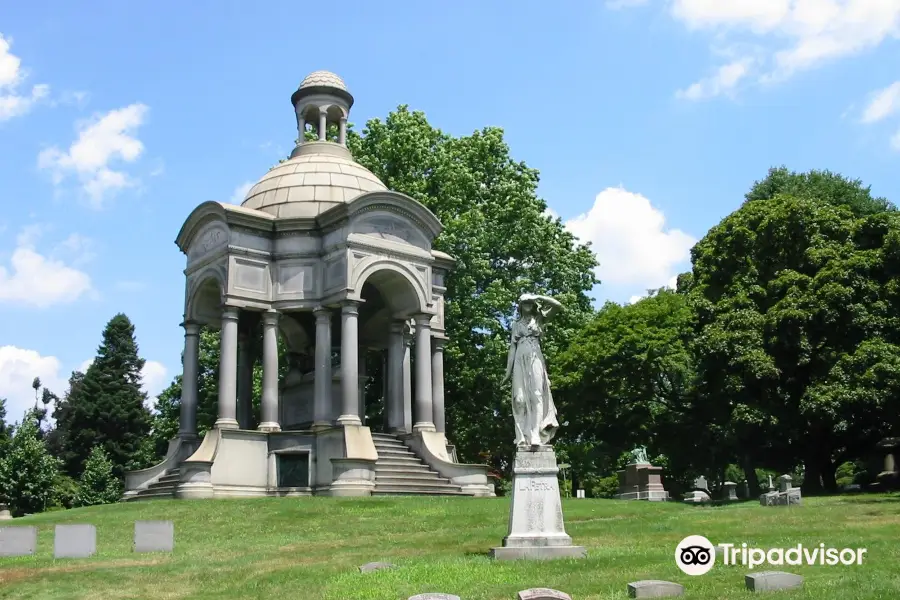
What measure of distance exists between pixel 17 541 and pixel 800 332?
2607 cm

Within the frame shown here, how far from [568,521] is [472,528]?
253 cm

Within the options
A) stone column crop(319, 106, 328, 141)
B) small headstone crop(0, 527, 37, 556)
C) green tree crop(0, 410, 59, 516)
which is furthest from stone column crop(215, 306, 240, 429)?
green tree crop(0, 410, 59, 516)

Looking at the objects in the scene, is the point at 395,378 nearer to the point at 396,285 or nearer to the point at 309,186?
the point at 396,285

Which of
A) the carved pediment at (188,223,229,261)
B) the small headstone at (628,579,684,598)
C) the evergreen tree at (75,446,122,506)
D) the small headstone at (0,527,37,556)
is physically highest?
the carved pediment at (188,223,229,261)

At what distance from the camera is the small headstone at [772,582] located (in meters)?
10.8

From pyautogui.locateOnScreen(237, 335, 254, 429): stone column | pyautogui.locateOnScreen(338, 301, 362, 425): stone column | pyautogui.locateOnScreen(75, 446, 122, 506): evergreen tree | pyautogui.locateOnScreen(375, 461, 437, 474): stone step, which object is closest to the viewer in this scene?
pyautogui.locateOnScreen(375, 461, 437, 474): stone step

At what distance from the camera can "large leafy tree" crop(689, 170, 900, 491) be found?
32.1 metres

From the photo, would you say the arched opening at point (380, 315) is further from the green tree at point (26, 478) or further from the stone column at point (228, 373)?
the green tree at point (26, 478)

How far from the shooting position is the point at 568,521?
21.6m

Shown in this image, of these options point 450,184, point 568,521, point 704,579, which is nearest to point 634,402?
point 450,184

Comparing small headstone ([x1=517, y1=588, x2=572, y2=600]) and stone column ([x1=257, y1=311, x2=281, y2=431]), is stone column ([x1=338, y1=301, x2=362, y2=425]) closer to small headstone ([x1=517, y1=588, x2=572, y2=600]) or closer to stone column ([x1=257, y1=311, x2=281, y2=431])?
stone column ([x1=257, y1=311, x2=281, y2=431])

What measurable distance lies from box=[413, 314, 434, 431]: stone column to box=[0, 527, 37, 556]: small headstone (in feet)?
48.5

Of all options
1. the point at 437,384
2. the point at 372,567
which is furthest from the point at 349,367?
the point at 372,567

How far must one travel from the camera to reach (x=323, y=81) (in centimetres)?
3584
